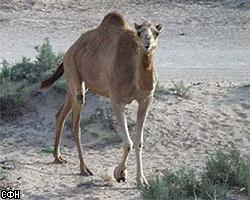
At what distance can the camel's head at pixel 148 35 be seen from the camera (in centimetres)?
768

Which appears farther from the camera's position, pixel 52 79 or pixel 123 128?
pixel 52 79

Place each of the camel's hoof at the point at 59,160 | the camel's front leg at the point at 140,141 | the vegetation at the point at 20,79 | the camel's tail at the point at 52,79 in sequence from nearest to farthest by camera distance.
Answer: the camel's front leg at the point at 140,141, the camel's hoof at the point at 59,160, the camel's tail at the point at 52,79, the vegetation at the point at 20,79

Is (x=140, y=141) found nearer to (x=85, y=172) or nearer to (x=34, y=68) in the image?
(x=85, y=172)

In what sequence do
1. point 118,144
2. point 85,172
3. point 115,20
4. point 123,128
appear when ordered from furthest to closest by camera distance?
point 118,144, point 115,20, point 85,172, point 123,128

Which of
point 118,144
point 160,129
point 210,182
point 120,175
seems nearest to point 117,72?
point 120,175

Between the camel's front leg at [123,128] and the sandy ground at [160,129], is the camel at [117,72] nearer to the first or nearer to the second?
the camel's front leg at [123,128]

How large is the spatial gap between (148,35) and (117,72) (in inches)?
33.7

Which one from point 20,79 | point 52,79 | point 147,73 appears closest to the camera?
point 147,73

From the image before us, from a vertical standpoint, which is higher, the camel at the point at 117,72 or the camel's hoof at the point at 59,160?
the camel at the point at 117,72

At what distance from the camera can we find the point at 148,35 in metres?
7.68

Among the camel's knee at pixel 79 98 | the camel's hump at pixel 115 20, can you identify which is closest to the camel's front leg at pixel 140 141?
the camel's knee at pixel 79 98

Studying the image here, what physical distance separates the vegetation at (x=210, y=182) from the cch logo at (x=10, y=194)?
134cm

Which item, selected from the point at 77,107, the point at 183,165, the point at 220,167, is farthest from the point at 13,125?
the point at 220,167

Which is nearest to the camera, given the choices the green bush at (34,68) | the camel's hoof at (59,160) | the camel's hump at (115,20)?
the camel's hump at (115,20)
